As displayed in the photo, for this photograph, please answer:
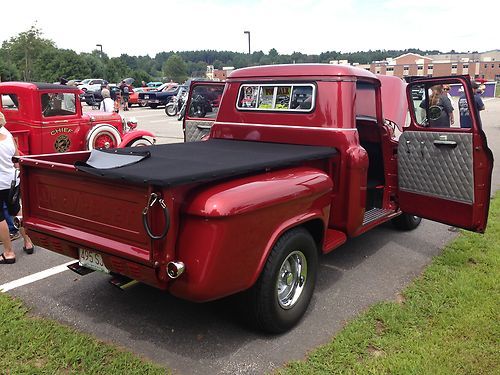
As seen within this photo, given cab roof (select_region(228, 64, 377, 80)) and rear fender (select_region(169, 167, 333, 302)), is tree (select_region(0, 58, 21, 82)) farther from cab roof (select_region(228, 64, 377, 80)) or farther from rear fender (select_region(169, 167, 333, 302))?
rear fender (select_region(169, 167, 333, 302))

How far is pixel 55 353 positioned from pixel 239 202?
66.1 inches

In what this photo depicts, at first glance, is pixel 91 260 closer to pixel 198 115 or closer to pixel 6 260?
pixel 6 260

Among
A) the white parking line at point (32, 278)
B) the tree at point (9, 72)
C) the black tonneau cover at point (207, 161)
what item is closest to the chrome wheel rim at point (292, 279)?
the black tonneau cover at point (207, 161)

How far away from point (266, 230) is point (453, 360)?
1545mm

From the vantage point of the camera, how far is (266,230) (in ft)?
10.3

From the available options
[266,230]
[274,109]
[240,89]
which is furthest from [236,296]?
[240,89]

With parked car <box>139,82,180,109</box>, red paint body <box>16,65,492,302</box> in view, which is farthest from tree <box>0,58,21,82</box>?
red paint body <box>16,65,492,302</box>

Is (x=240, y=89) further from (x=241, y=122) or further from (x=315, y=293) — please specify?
(x=315, y=293)

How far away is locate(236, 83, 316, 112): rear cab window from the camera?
15.0 feet

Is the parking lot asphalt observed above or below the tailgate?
below

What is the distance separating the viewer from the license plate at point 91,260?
3.27 meters

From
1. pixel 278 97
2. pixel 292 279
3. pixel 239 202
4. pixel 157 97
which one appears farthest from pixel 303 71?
pixel 157 97

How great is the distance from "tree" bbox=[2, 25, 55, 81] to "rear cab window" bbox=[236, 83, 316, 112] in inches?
1962

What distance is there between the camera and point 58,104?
902 centimetres
